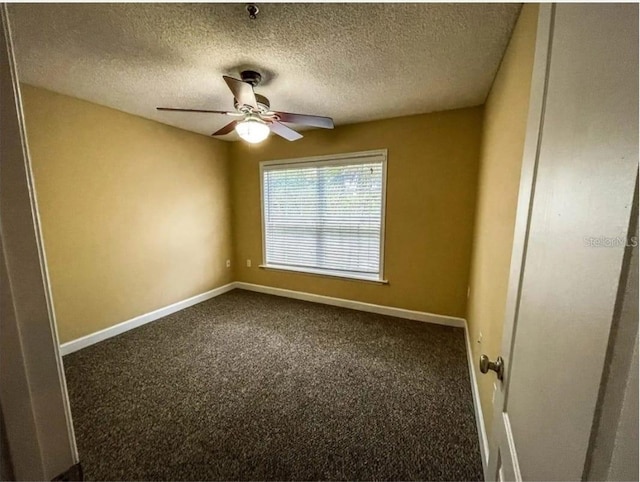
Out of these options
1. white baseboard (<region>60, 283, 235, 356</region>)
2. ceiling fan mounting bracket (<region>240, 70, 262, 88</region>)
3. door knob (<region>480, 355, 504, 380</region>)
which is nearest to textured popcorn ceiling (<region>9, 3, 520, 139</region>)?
ceiling fan mounting bracket (<region>240, 70, 262, 88</region>)

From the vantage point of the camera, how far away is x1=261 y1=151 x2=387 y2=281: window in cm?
312

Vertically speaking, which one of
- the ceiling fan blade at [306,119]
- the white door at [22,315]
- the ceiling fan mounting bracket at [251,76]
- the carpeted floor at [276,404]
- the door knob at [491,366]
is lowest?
the carpeted floor at [276,404]

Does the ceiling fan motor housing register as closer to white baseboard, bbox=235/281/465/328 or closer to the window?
the window

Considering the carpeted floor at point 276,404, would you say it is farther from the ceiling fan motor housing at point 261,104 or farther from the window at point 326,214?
the ceiling fan motor housing at point 261,104

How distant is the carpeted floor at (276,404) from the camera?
1338 mm

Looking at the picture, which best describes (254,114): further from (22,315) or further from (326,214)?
(22,315)

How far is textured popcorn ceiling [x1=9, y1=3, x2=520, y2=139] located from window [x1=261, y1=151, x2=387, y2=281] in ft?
2.88

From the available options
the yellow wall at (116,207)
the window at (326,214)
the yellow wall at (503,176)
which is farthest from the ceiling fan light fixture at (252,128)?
the yellow wall at (503,176)

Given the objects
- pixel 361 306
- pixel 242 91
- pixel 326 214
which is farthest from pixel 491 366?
pixel 326 214

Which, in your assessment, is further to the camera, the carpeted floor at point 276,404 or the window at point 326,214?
the window at point 326,214

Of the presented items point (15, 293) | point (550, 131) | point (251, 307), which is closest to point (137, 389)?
point (251, 307)

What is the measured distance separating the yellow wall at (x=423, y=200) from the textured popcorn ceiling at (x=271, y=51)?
0.38 meters

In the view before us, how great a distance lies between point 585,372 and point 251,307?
A: 11.1 feet

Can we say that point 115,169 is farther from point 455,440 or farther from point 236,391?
point 455,440
